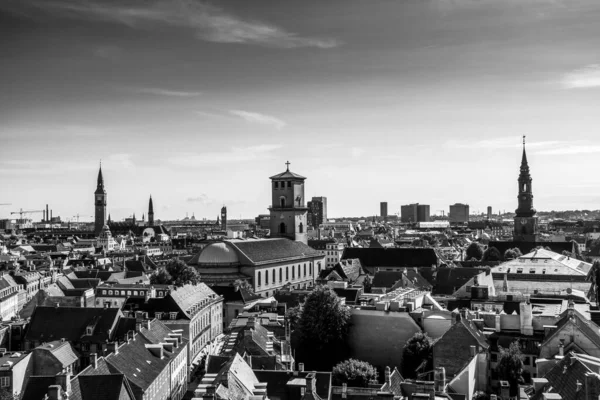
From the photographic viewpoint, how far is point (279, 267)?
116 metres

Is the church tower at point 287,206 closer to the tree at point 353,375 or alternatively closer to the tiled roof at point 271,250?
the tiled roof at point 271,250

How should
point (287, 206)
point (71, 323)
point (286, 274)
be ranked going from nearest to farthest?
point (71, 323) < point (286, 274) < point (287, 206)

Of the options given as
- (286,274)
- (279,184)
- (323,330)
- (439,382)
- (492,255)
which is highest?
(279,184)

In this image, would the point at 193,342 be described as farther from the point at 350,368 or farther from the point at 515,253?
the point at 515,253

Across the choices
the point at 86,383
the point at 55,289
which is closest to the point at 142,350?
the point at 86,383

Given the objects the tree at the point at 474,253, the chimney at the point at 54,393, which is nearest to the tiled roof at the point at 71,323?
the chimney at the point at 54,393

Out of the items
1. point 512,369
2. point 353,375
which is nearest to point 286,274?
point 353,375

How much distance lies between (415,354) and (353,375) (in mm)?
7939

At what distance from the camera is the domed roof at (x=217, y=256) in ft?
354

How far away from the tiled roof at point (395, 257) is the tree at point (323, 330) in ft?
216

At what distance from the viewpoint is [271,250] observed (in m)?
117

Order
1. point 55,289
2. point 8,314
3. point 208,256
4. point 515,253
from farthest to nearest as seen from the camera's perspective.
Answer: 1. point 515,253
2. point 208,256
3. point 8,314
4. point 55,289

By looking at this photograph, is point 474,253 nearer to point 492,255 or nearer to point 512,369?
point 492,255

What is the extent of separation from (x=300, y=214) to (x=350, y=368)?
85906 millimetres
